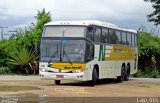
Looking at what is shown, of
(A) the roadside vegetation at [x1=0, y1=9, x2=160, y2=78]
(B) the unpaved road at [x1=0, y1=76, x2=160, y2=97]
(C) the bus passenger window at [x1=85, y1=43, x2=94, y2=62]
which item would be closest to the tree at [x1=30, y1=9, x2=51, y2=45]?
(A) the roadside vegetation at [x1=0, y1=9, x2=160, y2=78]

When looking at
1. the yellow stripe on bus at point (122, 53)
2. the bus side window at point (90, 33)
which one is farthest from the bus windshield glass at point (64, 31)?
the yellow stripe on bus at point (122, 53)

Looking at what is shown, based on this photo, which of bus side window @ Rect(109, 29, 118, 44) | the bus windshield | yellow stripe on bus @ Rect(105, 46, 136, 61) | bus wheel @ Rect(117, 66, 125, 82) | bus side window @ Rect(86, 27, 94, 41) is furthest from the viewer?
bus wheel @ Rect(117, 66, 125, 82)

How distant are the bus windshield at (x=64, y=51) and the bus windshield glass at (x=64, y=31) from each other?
0.39 meters

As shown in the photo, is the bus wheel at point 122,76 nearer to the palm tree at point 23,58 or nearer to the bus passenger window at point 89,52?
the bus passenger window at point 89,52

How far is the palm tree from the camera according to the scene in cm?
3881

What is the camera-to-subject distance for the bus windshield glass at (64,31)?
27.4 m

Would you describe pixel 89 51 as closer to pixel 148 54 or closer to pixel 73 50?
pixel 73 50

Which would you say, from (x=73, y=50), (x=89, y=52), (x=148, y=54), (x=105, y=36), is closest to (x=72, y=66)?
(x=73, y=50)

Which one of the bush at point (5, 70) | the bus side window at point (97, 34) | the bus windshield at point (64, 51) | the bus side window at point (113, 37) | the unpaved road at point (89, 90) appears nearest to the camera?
the unpaved road at point (89, 90)

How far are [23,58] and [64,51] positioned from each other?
39.7 feet

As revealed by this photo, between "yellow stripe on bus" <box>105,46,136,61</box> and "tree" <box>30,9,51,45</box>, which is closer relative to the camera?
"yellow stripe on bus" <box>105,46,136,61</box>

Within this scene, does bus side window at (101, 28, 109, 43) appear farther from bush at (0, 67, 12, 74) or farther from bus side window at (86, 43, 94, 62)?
bush at (0, 67, 12, 74)

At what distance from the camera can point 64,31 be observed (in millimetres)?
27641

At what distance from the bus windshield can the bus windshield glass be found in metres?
0.39
